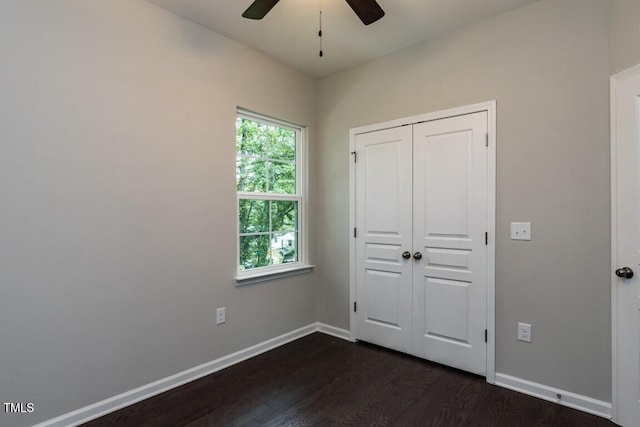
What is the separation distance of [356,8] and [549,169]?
1652mm

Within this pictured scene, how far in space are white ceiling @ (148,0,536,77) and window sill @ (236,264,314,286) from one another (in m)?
2.03

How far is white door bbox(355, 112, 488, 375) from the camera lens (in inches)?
99.8

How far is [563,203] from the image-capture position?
218cm

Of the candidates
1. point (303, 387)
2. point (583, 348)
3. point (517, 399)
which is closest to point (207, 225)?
point (303, 387)

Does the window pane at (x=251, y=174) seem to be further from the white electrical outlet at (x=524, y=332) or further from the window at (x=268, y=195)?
the white electrical outlet at (x=524, y=332)

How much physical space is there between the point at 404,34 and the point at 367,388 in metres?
2.77

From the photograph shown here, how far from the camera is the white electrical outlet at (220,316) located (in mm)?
2666

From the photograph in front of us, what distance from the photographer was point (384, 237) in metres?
3.05

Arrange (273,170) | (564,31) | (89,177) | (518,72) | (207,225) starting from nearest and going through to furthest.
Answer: (89,177) < (564,31) < (518,72) < (207,225) < (273,170)

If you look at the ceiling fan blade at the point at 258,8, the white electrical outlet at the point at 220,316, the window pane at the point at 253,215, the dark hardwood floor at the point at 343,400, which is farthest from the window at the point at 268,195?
the ceiling fan blade at the point at 258,8

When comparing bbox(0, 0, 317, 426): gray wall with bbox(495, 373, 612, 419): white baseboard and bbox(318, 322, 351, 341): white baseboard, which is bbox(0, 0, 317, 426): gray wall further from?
bbox(495, 373, 612, 419): white baseboard

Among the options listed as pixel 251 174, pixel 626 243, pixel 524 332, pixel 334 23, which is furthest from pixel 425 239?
pixel 334 23

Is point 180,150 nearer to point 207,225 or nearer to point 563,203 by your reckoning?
point 207,225

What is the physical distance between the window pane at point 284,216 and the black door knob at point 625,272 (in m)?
2.53
